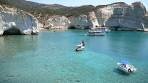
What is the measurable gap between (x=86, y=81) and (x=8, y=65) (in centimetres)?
1201

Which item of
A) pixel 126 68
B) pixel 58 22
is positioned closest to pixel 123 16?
pixel 58 22

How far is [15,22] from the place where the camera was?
8144 centimetres

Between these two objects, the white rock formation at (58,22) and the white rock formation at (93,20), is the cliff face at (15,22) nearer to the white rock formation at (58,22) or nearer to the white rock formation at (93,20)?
the white rock formation at (58,22)

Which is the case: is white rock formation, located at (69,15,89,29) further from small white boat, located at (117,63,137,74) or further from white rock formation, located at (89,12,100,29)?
small white boat, located at (117,63,137,74)

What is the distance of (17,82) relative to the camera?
1140 inches

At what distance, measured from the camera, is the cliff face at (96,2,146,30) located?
472 feet

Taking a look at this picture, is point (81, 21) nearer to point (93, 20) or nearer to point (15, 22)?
point (93, 20)

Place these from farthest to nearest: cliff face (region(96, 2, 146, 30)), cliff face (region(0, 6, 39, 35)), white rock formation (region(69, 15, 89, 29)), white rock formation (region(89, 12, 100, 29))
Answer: white rock formation (region(69, 15, 89, 29)), white rock formation (region(89, 12, 100, 29)), cliff face (region(96, 2, 146, 30)), cliff face (region(0, 6, 39, 35))

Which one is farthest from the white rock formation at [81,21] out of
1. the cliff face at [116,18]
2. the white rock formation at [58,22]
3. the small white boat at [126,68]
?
the small white boat at [126,68]

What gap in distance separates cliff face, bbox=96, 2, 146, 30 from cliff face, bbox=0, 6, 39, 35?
67182mm

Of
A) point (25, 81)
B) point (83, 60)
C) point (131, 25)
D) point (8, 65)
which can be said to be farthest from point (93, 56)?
point (131, 25)

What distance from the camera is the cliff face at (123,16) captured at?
143750 millimetres

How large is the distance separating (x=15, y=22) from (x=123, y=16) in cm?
7797

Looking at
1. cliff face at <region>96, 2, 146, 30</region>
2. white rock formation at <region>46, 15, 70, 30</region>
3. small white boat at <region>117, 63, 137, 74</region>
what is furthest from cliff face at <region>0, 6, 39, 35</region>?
cliff face at <region>96, 2, 146, 30</region>
